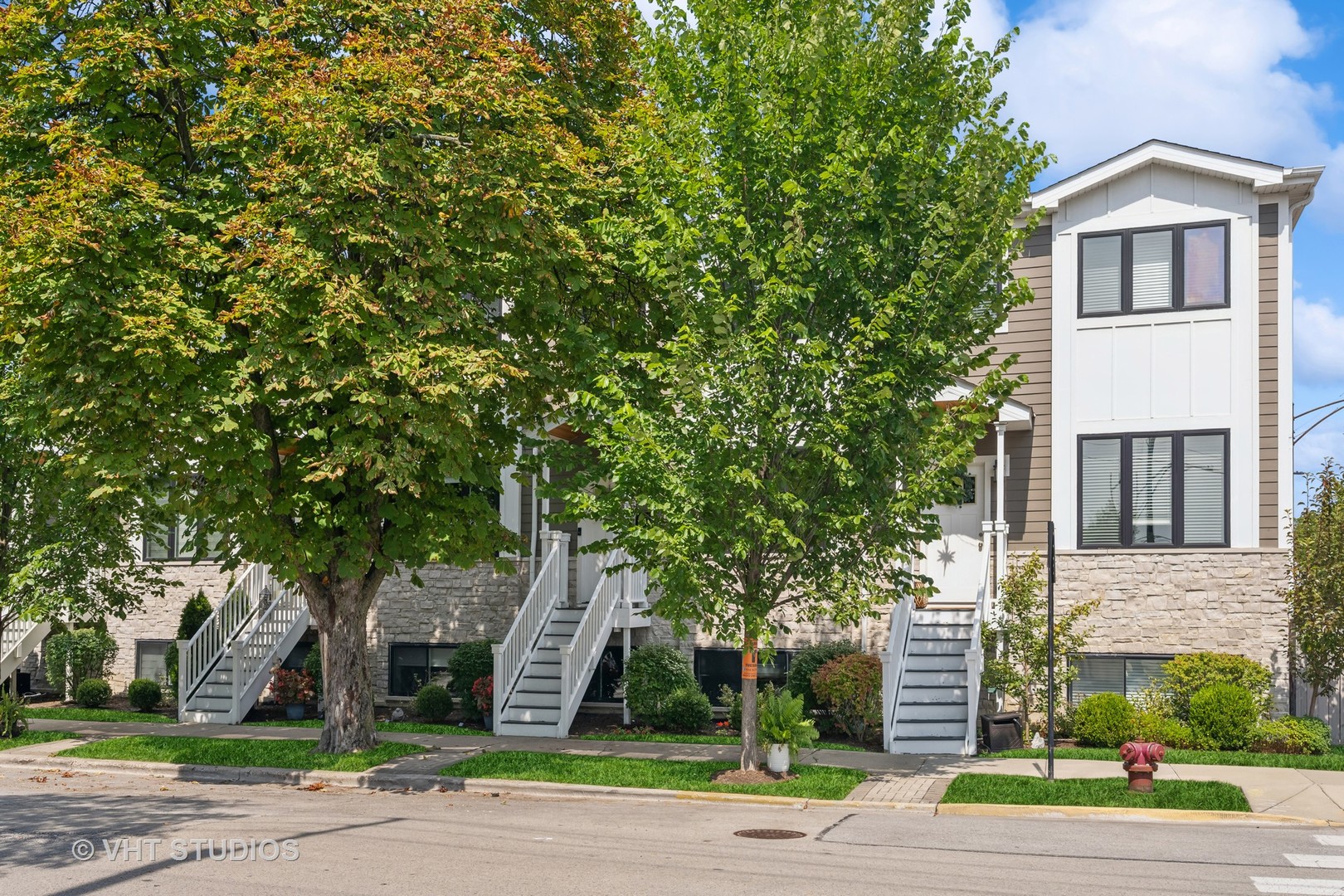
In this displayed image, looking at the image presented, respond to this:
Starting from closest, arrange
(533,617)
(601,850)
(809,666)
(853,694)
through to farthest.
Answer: (601,850) → (853,694) → (809,666) → (533,617)

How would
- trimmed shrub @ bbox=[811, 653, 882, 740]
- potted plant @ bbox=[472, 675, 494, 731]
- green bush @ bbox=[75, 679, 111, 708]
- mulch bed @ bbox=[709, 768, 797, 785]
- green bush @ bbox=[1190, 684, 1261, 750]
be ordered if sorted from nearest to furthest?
mulch bed @ bbox=[709, 768, 797, 785] < green bush @ bbox=[1190, 684, 1261, 750] < trimmed shrub @ bbox=[811, 653, 882, 740] < potted plant @ bbox=[472, 675, 494, 731] < green bush @ bbox=[75, 679, 111, 708]

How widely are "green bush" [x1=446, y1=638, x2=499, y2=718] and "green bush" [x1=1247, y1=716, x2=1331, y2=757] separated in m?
12.5

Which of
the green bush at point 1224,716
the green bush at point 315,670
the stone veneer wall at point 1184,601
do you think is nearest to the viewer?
the green bush at point 1224,716

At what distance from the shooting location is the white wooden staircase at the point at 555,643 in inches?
801

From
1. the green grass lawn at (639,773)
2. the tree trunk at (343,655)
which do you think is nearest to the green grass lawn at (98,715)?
the tree trunk at (343,655)

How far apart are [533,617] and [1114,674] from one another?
10076 mm

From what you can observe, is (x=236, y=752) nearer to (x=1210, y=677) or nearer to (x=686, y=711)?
(x=686, y=711)

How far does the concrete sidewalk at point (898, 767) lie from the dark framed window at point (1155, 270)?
790cm

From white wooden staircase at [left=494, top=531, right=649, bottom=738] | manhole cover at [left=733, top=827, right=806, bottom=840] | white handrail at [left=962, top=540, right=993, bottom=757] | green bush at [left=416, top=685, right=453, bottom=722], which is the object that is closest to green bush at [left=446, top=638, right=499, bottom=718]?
green bush at [left=416, top=685, right=453, bottom=722]

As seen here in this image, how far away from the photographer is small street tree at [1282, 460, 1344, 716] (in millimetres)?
18094

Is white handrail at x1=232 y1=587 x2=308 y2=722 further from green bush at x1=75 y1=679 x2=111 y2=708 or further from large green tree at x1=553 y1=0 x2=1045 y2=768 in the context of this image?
large green tree at x1=553 y1=0 x2=1045 y2=768

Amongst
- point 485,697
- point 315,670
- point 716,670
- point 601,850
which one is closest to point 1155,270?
point 716,670

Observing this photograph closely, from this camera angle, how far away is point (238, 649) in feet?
74.8

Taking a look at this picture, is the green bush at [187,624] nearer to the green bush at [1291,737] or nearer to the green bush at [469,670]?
the green bush at [469,670]
